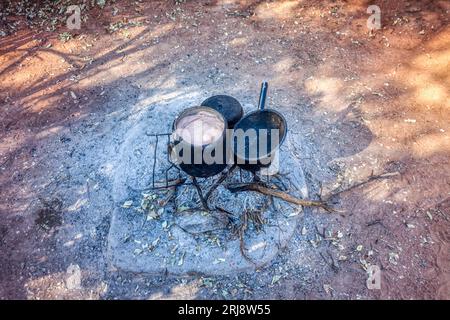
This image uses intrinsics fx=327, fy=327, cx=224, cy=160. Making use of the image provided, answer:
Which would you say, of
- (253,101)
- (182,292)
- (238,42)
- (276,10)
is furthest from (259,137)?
(276,10)

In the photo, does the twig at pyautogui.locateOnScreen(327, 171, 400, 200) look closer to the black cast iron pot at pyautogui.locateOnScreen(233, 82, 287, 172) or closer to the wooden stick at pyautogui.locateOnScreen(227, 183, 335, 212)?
the wooden stick at pyautogui.locateOnScreen(227, 183, 335, 212)

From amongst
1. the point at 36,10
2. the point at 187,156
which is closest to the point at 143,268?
the point at 187,156

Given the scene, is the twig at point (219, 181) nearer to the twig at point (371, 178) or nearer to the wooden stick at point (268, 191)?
the wooden stick at point (268, 191)

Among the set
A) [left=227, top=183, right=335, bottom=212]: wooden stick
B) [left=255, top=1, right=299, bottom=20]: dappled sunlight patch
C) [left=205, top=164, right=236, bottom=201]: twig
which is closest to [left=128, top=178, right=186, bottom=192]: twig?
[left=205, top=164, right=236, bottom=201]: twig

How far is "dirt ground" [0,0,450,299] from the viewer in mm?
4719

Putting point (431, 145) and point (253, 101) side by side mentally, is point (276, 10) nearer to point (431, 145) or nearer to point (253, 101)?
point (253, 101)

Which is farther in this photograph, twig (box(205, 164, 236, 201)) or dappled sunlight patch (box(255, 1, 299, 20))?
dappled sunlight patch (box(255, 1, 299, 20))

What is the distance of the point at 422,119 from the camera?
6480mm

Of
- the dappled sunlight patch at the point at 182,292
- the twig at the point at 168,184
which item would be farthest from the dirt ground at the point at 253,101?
the twig at the point at 168,184

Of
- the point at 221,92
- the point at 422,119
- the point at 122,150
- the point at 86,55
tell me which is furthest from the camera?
the point at 86,55

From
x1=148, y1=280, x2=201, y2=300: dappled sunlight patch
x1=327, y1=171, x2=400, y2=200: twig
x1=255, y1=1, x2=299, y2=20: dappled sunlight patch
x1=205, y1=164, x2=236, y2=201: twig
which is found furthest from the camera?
x1=255, y1=1, x2=299, y2=20: dappled sunlight patch

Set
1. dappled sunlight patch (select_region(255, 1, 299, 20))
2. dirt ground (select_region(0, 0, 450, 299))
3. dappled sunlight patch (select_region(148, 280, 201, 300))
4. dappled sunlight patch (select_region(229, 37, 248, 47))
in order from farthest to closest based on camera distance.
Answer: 1. dappled sunlight patch (select_region(255, 1, 299, 20))
2. dappled sunlight patch (select_region(229, 37, 248, 47))
3. dirt ground (select_region(0, 0, 450, 299))
4. dappled sunlight patch (select_region(148, 280, 201, 300))
